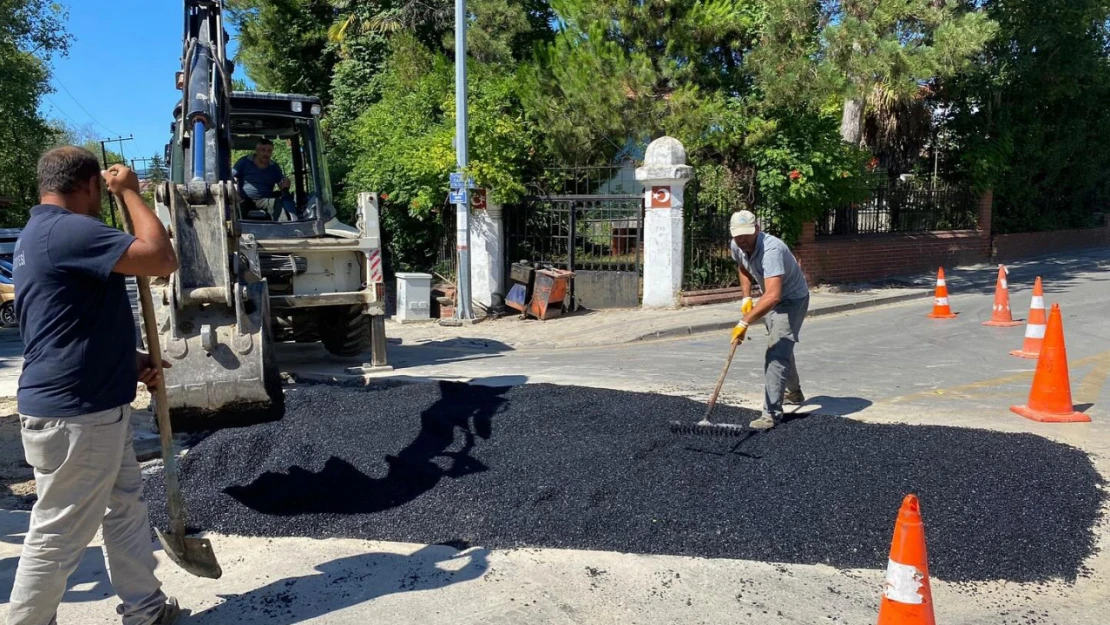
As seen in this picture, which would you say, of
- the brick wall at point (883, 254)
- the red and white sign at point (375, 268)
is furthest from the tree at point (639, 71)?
the red and white sign at point (375, 268)

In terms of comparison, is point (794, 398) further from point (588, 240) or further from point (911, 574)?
point (588, 240)

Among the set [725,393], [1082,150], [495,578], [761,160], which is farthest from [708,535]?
[1082,150]

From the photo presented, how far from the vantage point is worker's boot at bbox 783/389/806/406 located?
7.05 meters

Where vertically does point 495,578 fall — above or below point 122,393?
below

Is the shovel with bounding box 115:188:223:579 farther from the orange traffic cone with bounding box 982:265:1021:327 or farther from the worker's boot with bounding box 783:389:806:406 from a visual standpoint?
the orange traffic cone with bounding box 982:265:1021:327

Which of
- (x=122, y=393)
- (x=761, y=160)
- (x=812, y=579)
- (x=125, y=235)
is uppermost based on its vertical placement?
(x=761, y=160)

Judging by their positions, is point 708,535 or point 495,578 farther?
point 708,535

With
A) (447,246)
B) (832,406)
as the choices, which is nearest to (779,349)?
(832,406)

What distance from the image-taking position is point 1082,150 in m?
22.0

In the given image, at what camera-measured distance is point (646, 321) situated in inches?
511

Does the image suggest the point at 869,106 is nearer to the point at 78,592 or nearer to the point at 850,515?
the point at 850,515

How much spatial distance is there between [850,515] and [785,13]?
1187 centimetres

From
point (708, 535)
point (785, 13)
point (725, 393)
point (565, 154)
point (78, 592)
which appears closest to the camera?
point (78, 592)

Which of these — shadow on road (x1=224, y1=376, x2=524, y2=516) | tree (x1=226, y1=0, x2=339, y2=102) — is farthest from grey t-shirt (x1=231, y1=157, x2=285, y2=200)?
tree (x1=226, y1=0, x2=339, y2=102)
